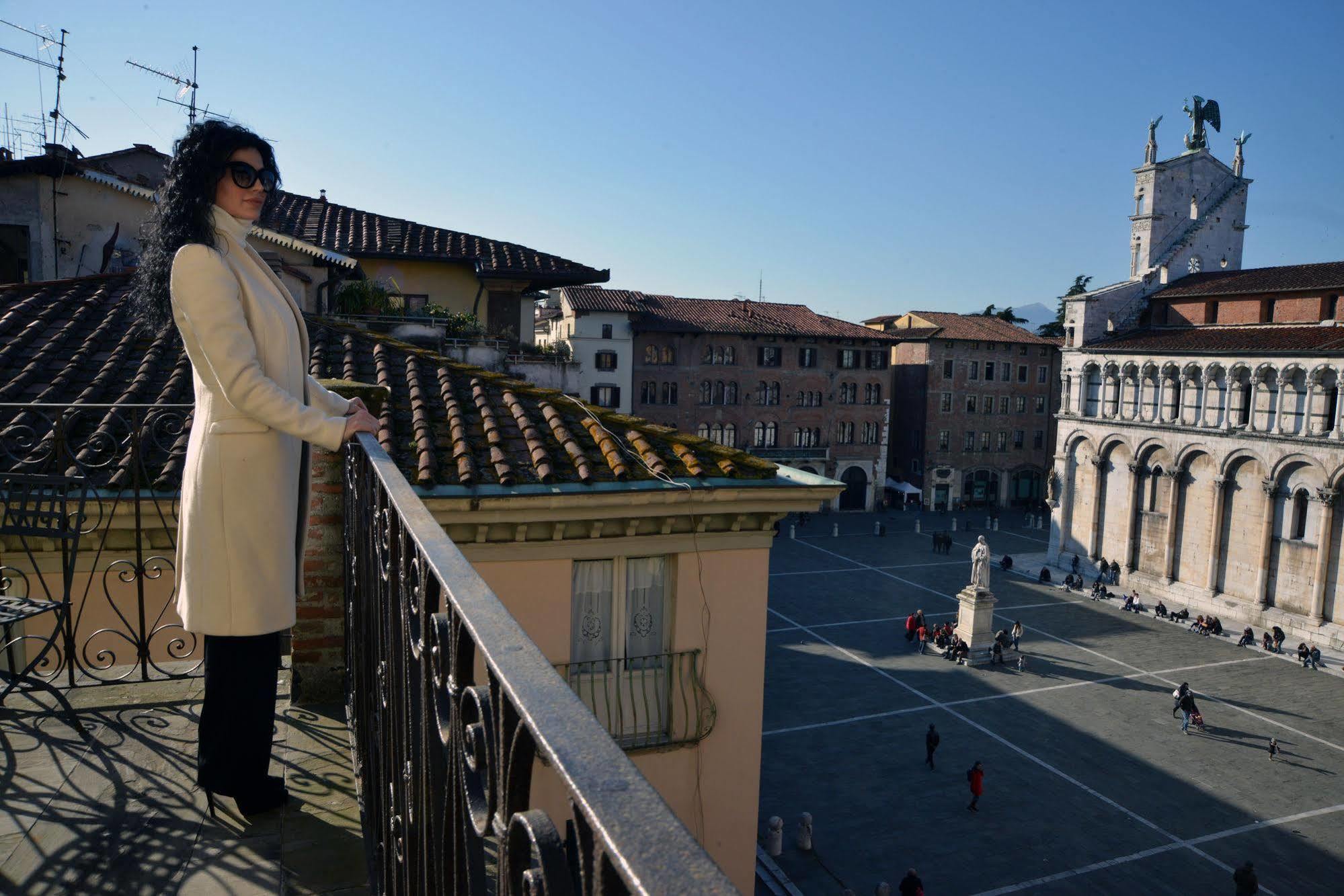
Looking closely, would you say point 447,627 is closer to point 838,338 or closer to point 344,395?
point 344,395

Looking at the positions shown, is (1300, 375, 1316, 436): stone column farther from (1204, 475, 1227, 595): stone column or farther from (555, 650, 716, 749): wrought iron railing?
(555, 650, 716, 749): wrought iron railing

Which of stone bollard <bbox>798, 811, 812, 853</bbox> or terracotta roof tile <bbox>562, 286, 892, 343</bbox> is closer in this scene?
stone bollard <bbox>798, 811, 812, 853</bbox>

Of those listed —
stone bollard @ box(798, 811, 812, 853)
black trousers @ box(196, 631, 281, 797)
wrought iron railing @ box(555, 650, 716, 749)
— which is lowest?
stone bollard @ box(798, 811, 812, 853)

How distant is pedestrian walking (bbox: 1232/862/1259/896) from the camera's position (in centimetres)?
1590

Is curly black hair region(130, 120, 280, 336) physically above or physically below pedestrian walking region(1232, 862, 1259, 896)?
above

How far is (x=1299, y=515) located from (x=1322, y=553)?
1931 mm

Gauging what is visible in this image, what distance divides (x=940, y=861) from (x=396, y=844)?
17.5 metres

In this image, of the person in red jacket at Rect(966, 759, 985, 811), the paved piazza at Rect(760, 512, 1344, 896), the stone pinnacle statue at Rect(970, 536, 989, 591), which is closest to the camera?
the paved piazza at Rect(760, 512, 1344, 896)

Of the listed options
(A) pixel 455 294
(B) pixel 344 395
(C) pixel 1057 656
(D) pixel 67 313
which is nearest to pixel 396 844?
(B) pixel 344 395

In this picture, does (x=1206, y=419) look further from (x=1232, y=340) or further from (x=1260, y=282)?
(x=1260, y=282)

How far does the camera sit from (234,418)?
3.03 m

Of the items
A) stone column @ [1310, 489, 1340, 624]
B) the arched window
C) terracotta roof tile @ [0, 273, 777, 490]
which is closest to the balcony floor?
terracotta roof tile @ [0, 273, 777, 490]

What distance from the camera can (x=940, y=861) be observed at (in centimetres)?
1747

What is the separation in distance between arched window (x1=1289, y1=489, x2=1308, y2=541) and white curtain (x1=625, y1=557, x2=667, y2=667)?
35734mm
